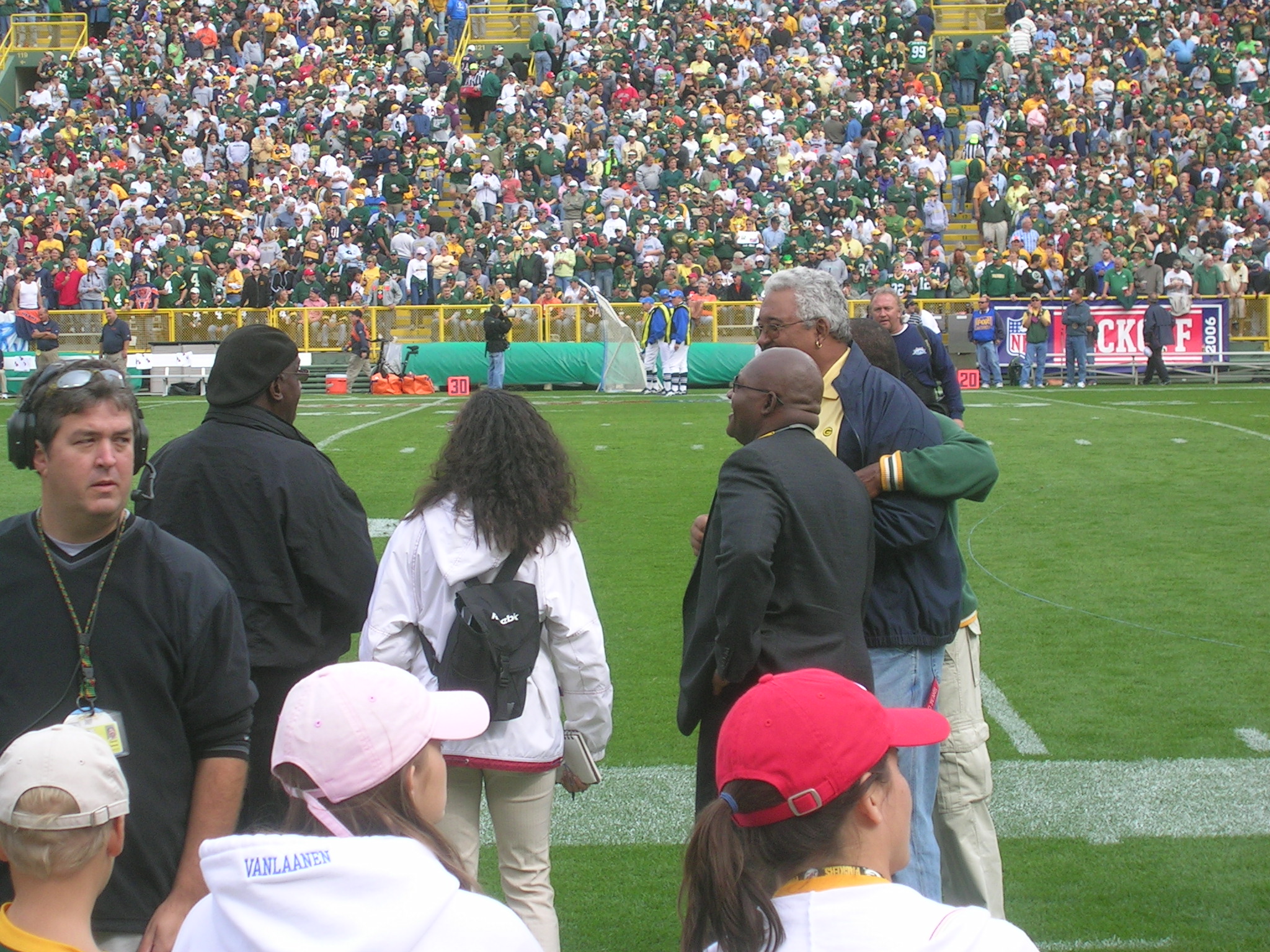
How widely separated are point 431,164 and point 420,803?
110 ft

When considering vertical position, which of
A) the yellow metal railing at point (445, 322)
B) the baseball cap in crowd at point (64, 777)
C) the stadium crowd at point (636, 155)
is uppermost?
the stadium crowd at point (636, 155)

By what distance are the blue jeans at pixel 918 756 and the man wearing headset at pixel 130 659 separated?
1646mm

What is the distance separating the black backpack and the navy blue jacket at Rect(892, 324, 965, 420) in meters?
4.71

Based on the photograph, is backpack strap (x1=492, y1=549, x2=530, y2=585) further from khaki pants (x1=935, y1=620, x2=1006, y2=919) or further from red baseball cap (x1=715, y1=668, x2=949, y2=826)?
red baseball cap (x1=715, y1=668, x2=949, y2=826)

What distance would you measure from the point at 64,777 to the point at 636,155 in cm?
3250

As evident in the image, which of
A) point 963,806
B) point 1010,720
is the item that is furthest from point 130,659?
point 1010,720

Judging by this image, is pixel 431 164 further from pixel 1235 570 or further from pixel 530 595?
pixel 530 595

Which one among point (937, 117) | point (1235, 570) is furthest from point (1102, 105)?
point (1235, 570)

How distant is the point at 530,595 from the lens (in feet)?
12.1

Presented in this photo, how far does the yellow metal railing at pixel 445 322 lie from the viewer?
2711cm

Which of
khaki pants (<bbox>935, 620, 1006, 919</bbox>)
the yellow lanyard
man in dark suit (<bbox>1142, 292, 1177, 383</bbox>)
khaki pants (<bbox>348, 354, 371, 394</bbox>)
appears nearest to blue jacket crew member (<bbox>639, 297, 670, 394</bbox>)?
khaki pants (<bbox>348, 354, 371, 394</bbox>)

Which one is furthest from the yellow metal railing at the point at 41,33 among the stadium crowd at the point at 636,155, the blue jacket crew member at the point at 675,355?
the blue jacket crew member at the point at 675,355

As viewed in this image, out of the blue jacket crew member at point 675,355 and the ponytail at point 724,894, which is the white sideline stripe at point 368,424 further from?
the ponytail at point 724,894

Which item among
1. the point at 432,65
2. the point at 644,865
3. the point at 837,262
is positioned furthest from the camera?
the point at 432,65
